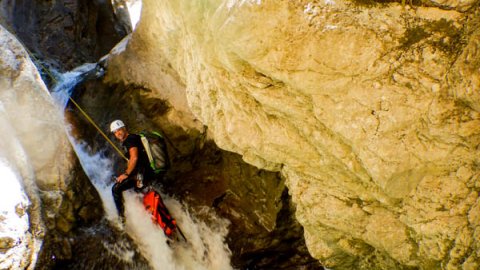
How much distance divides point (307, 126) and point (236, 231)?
353 centimetres

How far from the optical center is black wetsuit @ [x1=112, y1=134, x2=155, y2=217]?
598 cm

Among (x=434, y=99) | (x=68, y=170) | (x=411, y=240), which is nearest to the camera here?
(x=434, y=99)

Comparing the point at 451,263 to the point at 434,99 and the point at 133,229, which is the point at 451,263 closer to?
the point at 434,99

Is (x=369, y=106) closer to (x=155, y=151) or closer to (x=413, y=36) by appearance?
(x=413, y=36)

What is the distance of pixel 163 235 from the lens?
655 centimetres

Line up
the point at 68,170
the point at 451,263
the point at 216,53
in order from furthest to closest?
1. the point at 68,170
2. the point at 216,53
3. the point at 451,263

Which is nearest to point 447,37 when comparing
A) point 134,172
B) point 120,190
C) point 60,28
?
point 134,172

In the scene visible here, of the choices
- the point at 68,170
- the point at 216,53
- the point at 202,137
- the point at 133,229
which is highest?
the point at 216,53

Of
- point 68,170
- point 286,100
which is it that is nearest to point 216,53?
point 286,100

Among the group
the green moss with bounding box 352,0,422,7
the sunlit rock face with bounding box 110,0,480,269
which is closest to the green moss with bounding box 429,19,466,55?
the sunlit rock face with bounding box 110,0,480,269

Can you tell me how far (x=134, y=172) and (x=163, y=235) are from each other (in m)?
1.50

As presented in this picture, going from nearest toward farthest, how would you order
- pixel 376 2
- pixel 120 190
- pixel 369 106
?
pixel 376 2 → pixel 369 106 → pixel 120 190

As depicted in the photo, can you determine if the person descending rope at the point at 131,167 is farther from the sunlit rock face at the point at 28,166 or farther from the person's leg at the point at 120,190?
the sunlit rock face at the point at 28,166

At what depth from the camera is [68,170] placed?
19.0 ft
